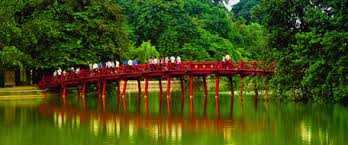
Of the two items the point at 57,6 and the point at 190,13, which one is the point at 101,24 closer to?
the point at 57,6

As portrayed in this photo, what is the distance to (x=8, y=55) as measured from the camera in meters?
50.5

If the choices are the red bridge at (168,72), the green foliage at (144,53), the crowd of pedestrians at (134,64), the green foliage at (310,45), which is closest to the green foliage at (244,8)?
the green foliage at (144,53)

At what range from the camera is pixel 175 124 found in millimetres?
31750

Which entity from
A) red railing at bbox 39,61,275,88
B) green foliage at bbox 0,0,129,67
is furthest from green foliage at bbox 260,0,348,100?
green foliage at bbox 0,0,129,67

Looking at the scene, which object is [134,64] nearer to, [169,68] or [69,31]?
[169,68]

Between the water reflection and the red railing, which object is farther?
the red railing

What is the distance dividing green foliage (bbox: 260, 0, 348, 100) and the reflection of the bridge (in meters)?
3.40

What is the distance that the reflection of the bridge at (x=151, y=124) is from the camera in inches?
1113

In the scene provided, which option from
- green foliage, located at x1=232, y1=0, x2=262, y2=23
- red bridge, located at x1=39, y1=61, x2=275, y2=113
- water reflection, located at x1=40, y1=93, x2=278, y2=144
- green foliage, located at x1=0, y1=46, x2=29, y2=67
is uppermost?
green foliage, located at x1=232, y1=0, x2=262, y2=23

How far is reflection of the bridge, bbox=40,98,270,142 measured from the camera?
28.3 meters

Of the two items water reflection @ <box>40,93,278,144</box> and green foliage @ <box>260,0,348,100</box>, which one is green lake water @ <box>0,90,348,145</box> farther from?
green foliage @ <box>260,0,348,100</box>

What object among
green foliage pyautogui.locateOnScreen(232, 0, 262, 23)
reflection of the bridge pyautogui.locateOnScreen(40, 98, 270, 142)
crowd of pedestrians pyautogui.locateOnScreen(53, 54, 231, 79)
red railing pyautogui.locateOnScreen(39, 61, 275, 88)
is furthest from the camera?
green foliage pyautogui.locateOnScreen(232, 0, 262, 23)

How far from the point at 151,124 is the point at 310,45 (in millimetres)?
8274

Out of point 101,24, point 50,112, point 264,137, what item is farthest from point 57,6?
point 264,137
